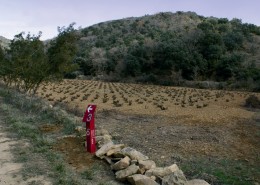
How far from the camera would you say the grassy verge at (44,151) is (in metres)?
6.49

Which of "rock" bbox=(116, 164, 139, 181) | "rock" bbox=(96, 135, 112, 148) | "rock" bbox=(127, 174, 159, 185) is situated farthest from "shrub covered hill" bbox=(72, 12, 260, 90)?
"rock" bbox=(127, 174, 159, 185)

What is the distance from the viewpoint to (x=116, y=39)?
7919 centimetres

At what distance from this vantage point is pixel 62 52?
15.9 m

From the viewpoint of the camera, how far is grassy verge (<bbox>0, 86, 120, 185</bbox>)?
6.49 m

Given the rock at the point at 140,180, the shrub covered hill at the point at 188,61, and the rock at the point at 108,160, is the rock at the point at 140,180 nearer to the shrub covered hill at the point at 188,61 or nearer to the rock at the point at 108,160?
the rock at the point at 108,160

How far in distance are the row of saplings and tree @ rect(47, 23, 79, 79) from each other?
337 inches

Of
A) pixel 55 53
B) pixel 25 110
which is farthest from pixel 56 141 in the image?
pixel 55 53

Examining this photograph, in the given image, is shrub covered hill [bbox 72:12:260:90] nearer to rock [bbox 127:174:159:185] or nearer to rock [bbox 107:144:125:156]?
rock [bbox 107:144:125:156]

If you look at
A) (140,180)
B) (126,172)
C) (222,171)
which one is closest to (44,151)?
(126,172)

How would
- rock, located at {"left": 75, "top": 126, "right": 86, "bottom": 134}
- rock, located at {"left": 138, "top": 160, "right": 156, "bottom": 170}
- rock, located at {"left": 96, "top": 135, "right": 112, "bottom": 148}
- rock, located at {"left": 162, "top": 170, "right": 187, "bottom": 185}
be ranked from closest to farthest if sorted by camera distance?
rock, located at {"left": 162, "top": 170, "right": 187, "bottom": 185} → rock, located at {"left": 138, "top": 160, "right": 156, "bottom": 170} → rock, located at {"left": 96, "top": 135, "right": 112, "bottom": 148} → rock, located at {"left": 75, "top": 126, "right": 86, "bottom": 134}

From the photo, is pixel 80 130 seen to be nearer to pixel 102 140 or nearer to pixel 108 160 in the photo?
pixel 102 140

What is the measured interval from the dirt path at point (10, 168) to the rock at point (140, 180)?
55.9 inches

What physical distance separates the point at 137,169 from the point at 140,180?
530mm

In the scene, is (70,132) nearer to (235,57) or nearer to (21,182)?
(21,182)
